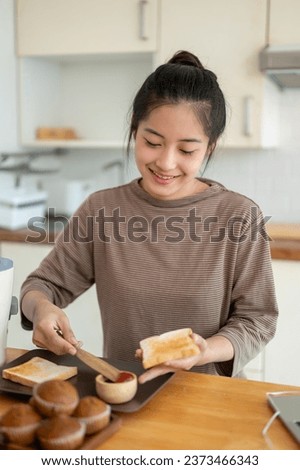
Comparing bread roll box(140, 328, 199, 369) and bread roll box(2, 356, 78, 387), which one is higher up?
bread roll box(140, 328, 199, 369)

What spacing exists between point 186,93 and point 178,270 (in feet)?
1.25

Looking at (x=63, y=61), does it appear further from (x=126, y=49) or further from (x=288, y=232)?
(x=288, y=232)

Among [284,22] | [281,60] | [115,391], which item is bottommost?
[115,391]

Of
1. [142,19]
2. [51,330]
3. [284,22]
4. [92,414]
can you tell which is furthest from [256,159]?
[92,414]

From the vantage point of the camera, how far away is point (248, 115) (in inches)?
103

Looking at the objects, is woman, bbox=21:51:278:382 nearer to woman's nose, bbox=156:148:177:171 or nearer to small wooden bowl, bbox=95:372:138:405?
woman's nose, bbox=156:148:177:171

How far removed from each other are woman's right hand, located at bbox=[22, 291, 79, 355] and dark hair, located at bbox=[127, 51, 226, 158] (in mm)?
454

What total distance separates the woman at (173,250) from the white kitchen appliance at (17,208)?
52.5 inches

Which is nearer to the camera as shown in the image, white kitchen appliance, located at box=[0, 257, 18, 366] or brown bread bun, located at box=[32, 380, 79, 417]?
brown bread bun, located at box=[32, 380, 79, 417]

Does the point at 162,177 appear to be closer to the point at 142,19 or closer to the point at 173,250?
the point at 173,250

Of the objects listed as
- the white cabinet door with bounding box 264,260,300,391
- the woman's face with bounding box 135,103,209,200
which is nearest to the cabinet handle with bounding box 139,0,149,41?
the white cabinet door with bounding box 264,260,300,391

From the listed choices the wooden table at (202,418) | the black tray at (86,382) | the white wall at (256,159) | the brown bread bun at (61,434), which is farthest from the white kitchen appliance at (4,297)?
the white wall at (256,159)

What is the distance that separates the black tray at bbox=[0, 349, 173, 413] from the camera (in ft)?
3.23

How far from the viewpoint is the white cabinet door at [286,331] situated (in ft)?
7.75
